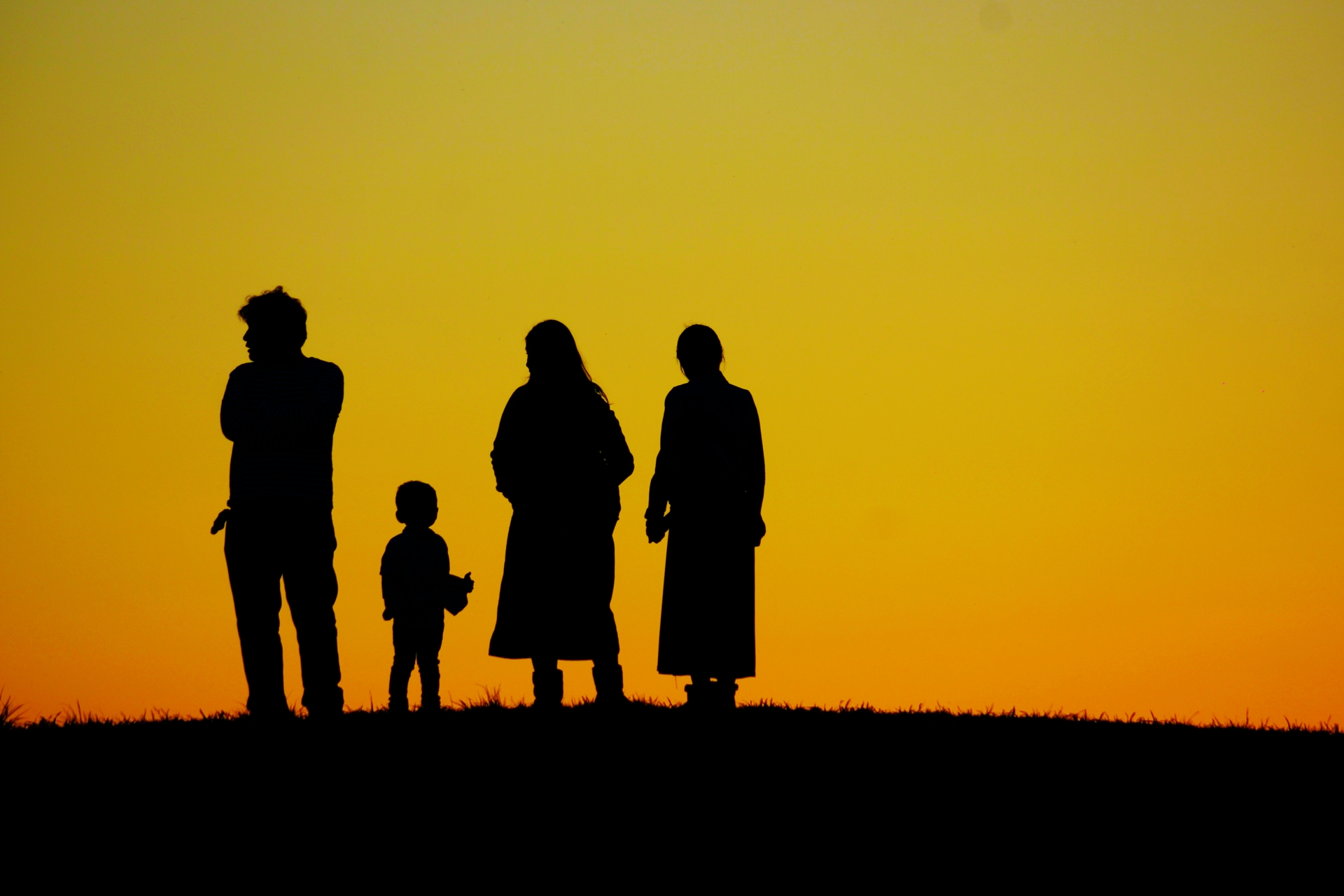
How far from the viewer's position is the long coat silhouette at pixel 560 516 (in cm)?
984

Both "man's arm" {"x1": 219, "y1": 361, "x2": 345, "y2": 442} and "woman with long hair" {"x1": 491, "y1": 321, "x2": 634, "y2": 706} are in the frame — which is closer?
"man's arm" {"x1": 219, "y1": 361, "x2": 345, "y2": 442}

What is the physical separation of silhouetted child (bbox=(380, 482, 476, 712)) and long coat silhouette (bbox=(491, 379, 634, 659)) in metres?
1.04

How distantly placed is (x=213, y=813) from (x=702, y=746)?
260 centimetres

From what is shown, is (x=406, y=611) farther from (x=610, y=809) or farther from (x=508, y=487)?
(x=610, y=809)

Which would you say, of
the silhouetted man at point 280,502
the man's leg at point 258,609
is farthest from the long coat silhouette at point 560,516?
the man's leg at point 258,609

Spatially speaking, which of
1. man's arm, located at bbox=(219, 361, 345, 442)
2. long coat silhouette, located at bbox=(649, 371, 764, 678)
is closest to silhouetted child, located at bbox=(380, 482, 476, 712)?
long coat silhouette, located at bbox=(649, 371, 764, 678)

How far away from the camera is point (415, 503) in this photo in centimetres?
1112

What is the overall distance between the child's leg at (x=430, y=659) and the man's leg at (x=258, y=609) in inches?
86.6

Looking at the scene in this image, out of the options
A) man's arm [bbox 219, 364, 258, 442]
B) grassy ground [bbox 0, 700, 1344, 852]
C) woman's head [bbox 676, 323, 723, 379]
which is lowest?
grassy ground [bbox 0, 700, 1344, 852]

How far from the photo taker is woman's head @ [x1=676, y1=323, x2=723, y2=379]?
33.2ft

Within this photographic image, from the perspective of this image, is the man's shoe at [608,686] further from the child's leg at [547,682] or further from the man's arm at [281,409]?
the man's arm at [281,409]

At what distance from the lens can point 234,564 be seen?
27.9 feet

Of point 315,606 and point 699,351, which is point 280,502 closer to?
point 315,606

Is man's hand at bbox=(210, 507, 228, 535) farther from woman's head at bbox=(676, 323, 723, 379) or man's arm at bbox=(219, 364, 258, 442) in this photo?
woman's head at bbox=(676, 323, 723, 379)
